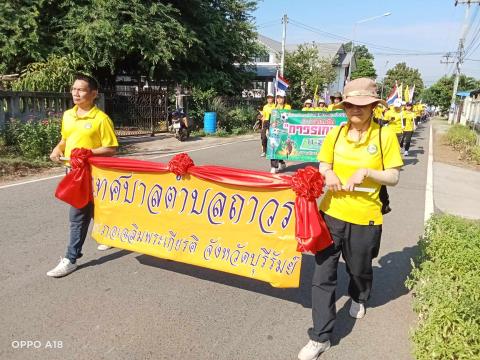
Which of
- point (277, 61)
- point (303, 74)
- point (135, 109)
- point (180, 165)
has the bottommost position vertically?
point (135, 109)

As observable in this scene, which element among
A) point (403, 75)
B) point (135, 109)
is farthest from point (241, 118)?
point (403, 75)

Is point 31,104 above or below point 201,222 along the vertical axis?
above

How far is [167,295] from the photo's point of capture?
11.7 ft

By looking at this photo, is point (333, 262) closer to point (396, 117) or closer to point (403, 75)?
point (396, 117)

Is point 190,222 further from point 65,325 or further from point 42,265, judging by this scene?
point 42,265

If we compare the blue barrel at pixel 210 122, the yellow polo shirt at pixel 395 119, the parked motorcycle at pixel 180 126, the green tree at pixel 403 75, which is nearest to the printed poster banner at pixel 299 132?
the yellow polo shirt at pixel 395 119

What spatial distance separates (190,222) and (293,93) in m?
29.4

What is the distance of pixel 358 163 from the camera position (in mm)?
2748

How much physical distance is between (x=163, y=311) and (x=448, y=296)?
2097 mm

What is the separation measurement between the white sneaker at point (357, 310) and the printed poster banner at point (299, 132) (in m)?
5.61

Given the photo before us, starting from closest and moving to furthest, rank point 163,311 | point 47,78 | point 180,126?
point 163,311, point 47,78, point 180,126

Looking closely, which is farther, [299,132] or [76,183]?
[299,132]

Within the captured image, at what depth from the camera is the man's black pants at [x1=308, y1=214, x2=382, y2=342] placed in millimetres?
2762

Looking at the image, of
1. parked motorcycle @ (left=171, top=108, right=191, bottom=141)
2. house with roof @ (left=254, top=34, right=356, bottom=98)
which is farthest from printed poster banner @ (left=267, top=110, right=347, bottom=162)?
house with roof @ (left=254, top=34, right=356, bottom=98)
